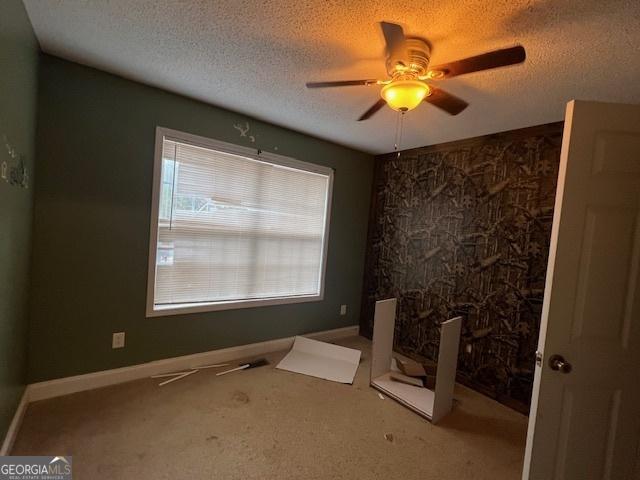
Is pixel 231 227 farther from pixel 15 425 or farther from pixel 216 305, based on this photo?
pixel 15 425

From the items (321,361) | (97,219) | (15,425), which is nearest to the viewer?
(15,425)

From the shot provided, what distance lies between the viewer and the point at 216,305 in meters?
2.73

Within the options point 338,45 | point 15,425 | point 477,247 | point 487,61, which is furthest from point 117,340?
point 477,247

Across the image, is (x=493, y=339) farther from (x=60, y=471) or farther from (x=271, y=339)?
(x=60, y=471)

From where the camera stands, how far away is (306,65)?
1744 mm

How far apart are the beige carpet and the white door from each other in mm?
754

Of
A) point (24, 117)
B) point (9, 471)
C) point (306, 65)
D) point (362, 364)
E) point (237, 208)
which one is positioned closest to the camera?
point (9, 471)

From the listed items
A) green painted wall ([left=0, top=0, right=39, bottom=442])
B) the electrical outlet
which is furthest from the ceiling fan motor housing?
the electrical outlet

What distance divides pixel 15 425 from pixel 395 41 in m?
2.84

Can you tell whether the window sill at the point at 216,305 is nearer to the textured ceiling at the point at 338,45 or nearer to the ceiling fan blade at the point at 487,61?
the textured ceiling at the point at 338,45

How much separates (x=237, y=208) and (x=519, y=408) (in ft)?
9.65

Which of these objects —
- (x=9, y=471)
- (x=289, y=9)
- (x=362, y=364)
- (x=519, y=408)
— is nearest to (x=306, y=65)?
(x=289, y=9)

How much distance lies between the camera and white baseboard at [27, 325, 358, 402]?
205 centimetres

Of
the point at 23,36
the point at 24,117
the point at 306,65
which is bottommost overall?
the point at 24,117
